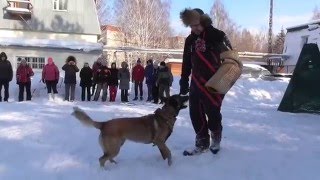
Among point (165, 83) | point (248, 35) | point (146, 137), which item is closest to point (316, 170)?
point (146, 137)

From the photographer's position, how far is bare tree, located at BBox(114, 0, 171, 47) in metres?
41.6

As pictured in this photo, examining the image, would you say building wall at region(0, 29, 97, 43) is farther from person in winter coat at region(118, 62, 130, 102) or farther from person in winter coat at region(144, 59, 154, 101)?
person in winter coat at region(118, 62, 130, 102)

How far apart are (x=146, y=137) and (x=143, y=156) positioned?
1.84ft

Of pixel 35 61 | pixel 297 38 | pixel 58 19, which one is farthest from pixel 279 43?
pixel 35 61

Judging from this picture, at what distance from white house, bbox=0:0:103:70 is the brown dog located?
2177cm

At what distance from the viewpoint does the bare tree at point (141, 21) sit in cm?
4162

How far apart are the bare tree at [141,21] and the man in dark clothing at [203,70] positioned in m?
35.9

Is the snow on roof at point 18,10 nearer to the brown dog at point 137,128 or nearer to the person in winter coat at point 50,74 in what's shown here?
the person in winter coat at point 50,74

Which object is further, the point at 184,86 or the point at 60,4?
the point at 60,4

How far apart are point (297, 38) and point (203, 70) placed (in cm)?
3292

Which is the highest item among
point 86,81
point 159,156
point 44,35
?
point 44,35

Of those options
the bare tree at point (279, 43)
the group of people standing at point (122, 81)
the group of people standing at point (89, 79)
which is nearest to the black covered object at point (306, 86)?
the group of people standing at point (89, 79)

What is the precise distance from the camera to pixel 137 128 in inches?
217

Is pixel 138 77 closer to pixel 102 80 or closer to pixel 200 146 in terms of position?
pixel 102 80
